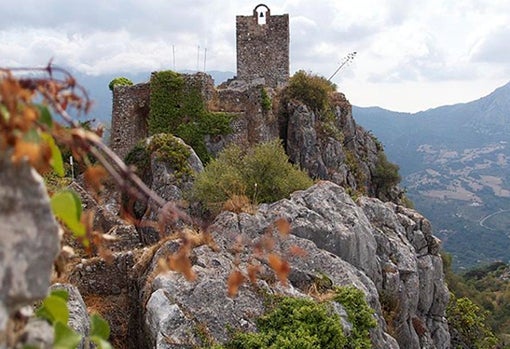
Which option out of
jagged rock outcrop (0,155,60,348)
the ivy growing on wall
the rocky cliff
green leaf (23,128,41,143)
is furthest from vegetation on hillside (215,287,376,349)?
the ivy growing on wall

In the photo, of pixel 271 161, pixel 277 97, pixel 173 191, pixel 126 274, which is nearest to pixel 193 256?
pixel 126 274

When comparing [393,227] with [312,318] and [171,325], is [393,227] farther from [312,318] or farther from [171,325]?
[171,325]

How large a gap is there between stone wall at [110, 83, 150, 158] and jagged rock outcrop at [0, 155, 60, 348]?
22417 millimetres

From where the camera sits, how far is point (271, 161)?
595 inches

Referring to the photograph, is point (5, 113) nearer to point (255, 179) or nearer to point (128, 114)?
point (255, 179)

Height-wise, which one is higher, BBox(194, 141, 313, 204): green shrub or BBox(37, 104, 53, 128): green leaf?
BBox(37, 104, 53, 128): green leaf

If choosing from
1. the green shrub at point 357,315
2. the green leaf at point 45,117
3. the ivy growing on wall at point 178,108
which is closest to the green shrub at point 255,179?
the green shrub at point 357,315

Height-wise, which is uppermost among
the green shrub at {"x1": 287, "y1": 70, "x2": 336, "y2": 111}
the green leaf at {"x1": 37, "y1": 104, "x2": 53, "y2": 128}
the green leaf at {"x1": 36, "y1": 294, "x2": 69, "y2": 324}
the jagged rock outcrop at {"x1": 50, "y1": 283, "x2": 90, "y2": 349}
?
the green shrub at {"x1": 287, "y1": 70, "x2": 336, "y2": 111}

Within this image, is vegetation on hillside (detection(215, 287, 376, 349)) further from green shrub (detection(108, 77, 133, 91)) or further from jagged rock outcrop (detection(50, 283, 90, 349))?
green shrub (detection(108, 77, 133, 91))

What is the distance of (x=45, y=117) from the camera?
1922 millimetres

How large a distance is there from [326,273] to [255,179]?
442 centimetres

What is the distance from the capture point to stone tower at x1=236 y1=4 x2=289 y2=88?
96.9 feet

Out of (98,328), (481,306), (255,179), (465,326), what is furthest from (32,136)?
(481,306)

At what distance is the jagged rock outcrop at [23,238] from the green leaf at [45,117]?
0.19 metres
